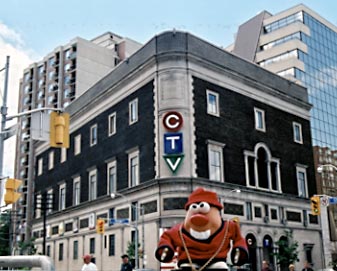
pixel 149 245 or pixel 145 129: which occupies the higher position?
pixel 145 129

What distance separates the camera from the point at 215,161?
3853cm

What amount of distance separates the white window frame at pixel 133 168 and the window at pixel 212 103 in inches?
256

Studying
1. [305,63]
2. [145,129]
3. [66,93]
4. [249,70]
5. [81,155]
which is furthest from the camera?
[66,93]

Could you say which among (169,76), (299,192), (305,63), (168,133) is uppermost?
(305,63)

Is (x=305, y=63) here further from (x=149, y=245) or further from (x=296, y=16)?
(x=149, y=245)

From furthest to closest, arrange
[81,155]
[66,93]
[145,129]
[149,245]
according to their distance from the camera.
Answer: [66,93]
[81,155]
[145,129]
[149,245]

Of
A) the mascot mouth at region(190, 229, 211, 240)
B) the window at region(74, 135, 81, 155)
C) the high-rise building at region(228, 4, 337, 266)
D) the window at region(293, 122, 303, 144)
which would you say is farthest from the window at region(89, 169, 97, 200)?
the mascot mouth at region(190, 229, 211, 240)

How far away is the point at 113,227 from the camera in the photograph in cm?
4138

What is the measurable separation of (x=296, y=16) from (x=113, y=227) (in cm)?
4797

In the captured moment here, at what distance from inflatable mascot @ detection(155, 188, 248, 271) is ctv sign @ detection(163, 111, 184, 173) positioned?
26.1 metres

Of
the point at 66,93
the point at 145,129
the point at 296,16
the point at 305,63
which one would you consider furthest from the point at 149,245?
the point at 66,93

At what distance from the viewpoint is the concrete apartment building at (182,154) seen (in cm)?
3672

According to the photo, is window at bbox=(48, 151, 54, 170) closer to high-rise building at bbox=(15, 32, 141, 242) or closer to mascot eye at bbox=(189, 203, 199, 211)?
high-rise building at bbox=(15, 32, 141, 242)

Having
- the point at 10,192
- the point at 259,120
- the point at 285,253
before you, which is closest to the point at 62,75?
the point at 259,120
